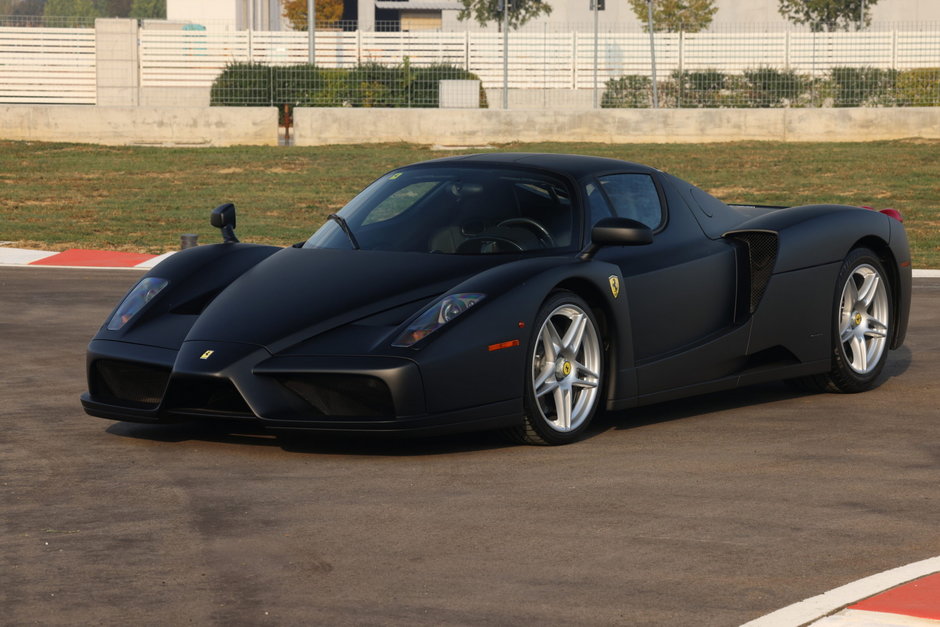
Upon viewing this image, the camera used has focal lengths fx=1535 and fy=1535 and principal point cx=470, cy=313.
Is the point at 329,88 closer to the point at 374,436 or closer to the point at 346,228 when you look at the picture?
the point at 346,228

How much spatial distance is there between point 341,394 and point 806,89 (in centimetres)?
2586

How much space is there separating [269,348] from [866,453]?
2.67 m

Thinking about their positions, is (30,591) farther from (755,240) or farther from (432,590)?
(755,240)

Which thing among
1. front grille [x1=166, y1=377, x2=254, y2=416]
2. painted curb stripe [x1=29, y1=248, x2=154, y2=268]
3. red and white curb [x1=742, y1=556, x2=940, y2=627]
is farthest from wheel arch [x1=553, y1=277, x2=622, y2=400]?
painted curb stripe [x1=29, y1=248, x2=154, y2=268]

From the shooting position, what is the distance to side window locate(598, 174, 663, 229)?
7.68 m

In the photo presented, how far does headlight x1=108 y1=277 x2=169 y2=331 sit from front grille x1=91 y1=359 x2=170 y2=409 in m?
0.26

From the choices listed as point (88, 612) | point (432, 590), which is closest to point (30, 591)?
point (88, 612)

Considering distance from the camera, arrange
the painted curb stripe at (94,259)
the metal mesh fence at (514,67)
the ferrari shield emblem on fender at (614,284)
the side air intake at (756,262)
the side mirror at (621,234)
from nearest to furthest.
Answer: the side mirror at (621,234) < the ferrari shield emblem on fender at (614,284) < the side air intake at (756,262) < the painted curb stripe at (94,259) < the metal mesh fence at (514,67)

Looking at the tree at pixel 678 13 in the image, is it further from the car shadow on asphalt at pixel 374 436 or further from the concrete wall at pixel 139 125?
the car shadow on asphalt at pixel 374 436

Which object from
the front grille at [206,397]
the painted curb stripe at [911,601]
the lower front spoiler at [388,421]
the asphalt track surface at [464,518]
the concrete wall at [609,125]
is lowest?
the painted curb stripe at [911,601]

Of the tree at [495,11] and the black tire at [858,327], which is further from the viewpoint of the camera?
the tree at [495,11]

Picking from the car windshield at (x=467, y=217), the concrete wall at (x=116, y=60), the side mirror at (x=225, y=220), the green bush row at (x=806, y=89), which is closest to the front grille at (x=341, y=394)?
the car windshield at (x=467, y=217)

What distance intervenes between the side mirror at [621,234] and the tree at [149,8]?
163 metres

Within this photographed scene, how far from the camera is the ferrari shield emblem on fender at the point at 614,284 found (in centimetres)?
716
